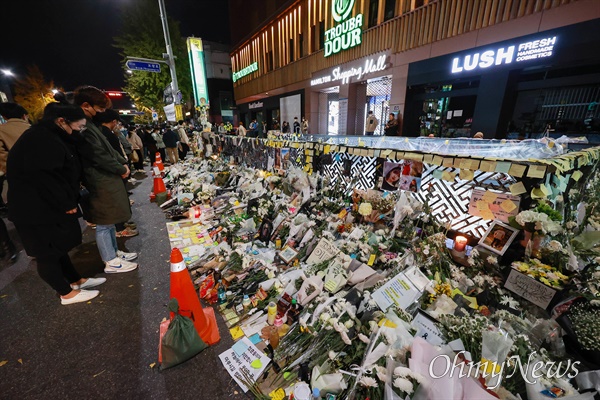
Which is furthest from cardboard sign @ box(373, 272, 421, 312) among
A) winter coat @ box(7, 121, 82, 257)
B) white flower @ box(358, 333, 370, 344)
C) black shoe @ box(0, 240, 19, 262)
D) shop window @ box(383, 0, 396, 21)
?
shop window @ box(383, 0, 396, 21)

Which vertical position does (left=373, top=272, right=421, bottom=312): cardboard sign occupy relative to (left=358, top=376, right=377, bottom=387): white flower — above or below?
above

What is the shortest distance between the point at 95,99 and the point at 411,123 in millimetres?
9949

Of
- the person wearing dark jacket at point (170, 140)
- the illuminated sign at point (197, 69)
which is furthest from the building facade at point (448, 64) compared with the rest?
the person wearing dark jacket at point (170, 140)

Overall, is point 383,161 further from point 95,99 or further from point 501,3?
point 501,3

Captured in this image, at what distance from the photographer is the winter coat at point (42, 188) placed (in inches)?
78.9

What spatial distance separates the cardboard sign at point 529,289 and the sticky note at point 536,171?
77 cm

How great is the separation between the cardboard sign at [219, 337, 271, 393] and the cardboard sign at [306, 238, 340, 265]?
3.21 feet

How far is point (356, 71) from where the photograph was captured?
36.5 feet

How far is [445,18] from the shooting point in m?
7.84

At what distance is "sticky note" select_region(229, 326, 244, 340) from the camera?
2.14 m

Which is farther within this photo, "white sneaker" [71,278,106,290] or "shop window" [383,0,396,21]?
"shop window" [383,0,396,21]

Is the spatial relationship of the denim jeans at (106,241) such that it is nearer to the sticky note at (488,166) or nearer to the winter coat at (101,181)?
the winter coat at (101,181)

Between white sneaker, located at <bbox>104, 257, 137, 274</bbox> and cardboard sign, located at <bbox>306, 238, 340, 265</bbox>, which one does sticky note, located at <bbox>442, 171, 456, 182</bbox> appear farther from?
white sneaker, located at <bbox>104, 257, 137, 274</bbox>

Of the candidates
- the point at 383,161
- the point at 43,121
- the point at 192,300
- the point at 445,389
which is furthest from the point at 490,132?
the point at 43,121
